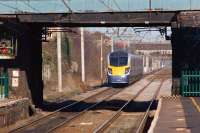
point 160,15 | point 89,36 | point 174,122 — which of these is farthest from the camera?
point 89,36

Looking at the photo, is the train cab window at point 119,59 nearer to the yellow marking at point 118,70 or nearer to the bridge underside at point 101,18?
the yellow marking at point 118,70

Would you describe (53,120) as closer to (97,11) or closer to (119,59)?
(97,11)

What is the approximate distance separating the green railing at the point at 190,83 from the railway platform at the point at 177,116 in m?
0.66

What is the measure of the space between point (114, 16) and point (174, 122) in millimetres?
10289

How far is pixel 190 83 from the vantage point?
95.3 feet

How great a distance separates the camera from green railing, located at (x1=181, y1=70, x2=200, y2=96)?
28516mm

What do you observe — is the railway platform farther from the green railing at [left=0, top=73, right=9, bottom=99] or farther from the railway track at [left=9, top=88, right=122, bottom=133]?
the green railing at [left=0, top=73, right=9, bottom=99]

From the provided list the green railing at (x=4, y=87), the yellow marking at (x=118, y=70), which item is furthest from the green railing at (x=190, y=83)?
the yellow marking at (x=118, y=70)

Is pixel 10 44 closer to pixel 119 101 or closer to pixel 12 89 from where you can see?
pixel 12 89

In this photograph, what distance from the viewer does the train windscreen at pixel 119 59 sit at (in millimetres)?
54406

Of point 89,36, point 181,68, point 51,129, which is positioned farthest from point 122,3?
point 89,36

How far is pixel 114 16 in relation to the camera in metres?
27.9

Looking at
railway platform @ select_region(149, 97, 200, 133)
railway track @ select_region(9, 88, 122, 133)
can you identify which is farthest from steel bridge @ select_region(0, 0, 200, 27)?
railway track @ select_region(9, 88, 122, 133)

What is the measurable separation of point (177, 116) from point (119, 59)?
3386cm
